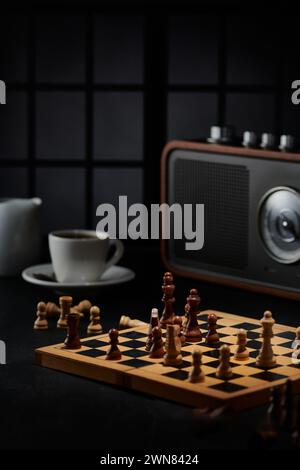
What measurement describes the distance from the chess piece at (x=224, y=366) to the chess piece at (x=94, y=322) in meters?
0.31

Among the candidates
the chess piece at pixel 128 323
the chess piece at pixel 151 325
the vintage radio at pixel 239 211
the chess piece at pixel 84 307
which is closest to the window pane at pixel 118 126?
the vintage radio at pixel 239 211

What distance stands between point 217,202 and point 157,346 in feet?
1.84

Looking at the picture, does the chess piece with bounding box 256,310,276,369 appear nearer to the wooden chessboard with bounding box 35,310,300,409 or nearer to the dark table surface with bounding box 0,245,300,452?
the wooden chessboard with bounding box 35,310,300,409

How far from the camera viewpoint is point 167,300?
62.4 inches

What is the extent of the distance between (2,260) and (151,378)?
29.8 inches

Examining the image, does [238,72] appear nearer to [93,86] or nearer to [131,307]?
[93,86]

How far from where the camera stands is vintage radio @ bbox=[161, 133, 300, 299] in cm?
180

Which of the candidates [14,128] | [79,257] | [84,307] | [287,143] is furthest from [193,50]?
[84,307]

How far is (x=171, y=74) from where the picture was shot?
2240mm

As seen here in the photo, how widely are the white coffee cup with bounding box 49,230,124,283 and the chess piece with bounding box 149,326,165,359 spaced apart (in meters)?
0.41

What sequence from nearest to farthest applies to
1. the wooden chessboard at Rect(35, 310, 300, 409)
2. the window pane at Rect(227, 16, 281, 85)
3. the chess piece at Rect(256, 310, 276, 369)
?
the wooden chessboard at Rect(35, 310, 300, 409), the chess piece at Rect(256, 310, 276, 369), the window pane at Rect(227, 16, 281, 85)

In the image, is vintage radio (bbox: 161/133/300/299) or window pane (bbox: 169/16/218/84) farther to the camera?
window pane (bbox: 169/16/218/84)

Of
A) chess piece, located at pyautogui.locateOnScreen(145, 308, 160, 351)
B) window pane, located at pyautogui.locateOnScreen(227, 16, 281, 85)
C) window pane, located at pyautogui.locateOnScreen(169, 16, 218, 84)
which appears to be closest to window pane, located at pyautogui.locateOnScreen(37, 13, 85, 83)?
window pane, located at pyautogui.locateOnScreen(169, 16, 218, 84)

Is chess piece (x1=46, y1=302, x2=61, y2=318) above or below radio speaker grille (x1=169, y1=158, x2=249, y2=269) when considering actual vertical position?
below
